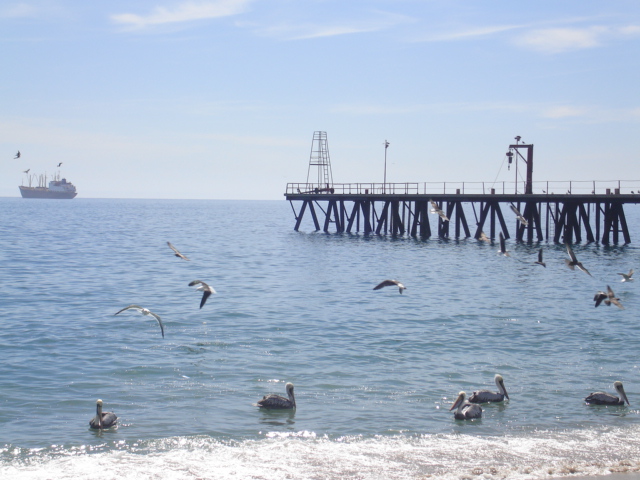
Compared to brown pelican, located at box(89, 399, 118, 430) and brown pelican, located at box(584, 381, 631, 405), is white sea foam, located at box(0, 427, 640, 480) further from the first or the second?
brown pelican, located at box(584, 381, 631, 405)

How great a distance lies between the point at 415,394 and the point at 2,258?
3649 cm

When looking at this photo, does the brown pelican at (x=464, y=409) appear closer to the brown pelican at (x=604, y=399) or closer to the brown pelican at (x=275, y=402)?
the brown pelican at (x=604, y=399)

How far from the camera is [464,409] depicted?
1337 cm

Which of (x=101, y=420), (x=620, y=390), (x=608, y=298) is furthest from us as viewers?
(x=608, y=298)

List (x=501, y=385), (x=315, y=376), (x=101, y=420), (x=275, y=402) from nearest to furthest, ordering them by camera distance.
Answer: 1. (x=101, y=420)
2. (x=275, y=402)
3. (x=501, y=385)
4. (x=315, y=376)

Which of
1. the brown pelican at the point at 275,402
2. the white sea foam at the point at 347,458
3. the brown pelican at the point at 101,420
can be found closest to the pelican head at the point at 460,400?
the white sea foam at the point at 347,458

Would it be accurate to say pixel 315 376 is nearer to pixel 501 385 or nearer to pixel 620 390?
pixel 501 385

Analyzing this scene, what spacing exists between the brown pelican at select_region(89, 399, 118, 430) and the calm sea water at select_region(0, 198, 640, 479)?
0.52 feet

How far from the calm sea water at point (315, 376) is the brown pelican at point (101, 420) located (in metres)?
0.16

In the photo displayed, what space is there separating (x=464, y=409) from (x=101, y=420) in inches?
259

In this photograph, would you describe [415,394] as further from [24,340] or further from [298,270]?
[298,270]

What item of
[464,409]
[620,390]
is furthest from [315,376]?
[620,390]

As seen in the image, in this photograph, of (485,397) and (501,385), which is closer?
(485,397)

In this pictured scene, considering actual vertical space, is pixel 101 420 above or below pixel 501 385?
below
